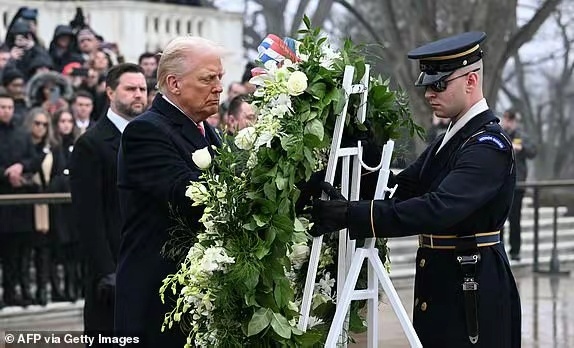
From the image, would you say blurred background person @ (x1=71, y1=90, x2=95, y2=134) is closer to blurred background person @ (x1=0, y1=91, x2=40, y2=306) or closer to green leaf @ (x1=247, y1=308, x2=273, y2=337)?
blurred background person @ (x1=0, y1=91, x2=40, y2=306)

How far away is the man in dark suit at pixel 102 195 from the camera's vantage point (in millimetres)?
7055

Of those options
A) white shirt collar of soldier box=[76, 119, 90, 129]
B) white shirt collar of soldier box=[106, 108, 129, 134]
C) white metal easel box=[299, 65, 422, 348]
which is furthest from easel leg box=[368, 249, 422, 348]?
white shirt collar of soldier box=[76, 119, 90, 129]

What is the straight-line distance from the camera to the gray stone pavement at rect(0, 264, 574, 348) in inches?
377

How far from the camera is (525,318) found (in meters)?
11.7

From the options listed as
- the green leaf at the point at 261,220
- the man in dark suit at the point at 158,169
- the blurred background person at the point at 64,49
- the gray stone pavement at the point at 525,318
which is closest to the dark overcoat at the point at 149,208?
the man in dark suit at the point at 158,169

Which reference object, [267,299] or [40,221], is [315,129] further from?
[40,221]

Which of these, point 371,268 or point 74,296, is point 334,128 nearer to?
point 371,268

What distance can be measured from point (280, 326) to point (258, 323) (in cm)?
8

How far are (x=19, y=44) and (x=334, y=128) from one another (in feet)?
34.8

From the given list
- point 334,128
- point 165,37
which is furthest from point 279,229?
point 165,37

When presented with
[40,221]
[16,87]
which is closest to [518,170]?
Answer: [16,87]

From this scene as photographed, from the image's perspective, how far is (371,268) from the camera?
5094 millimetres

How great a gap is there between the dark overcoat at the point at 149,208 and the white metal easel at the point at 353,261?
Result: 2.06 ft

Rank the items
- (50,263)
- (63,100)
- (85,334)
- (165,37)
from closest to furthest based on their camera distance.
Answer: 1. (85,334)
2. (50,263)
3. (63,100)
4. (165,37)
